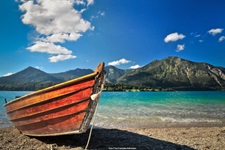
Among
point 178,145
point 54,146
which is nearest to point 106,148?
point 54,146

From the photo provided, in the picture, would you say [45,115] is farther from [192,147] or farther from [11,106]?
[192,147]

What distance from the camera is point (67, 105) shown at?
23.0ft

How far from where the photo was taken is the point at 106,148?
309 inches

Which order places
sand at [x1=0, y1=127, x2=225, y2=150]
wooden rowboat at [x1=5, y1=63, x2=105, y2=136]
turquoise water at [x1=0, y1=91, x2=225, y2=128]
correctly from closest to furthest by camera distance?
wooden rowboat at [x1=5, y1=63, x2=105, y2=136]
sand at [x1=0, y1=127, x2=225, y2=150]
turquoise water at [x1=0, y1=91, x2=225, y2=128]

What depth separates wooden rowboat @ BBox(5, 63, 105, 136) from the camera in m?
6.69

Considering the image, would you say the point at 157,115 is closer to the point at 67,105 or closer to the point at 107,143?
the point at 107,143

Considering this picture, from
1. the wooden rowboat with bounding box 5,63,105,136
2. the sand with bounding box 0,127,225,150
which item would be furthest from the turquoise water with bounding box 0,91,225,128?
the wooden rowboat with bounding box 5,63,105,136

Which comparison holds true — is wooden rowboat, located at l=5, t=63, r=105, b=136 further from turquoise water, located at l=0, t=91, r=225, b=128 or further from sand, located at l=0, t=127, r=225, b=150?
turquoise water, located at l=0, t=91, r=225, b=128

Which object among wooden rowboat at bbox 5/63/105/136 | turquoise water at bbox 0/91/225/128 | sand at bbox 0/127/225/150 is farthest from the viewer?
turquoise water at bbox 0/91/225/128

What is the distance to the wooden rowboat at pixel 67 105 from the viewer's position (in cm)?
669

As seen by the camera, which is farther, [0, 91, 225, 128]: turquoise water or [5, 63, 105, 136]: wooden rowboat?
[0, 91, 225, 128]: turquoise water

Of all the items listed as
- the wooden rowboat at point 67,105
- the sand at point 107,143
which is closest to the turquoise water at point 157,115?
the sand at point 107,143

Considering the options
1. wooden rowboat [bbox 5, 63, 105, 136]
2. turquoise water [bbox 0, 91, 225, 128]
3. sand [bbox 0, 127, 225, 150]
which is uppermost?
wooden rowboat [bbox 5, 63, 105, 136]

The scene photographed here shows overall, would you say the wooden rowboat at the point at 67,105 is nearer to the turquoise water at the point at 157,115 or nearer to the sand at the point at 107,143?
the sand at the point at 107,143
